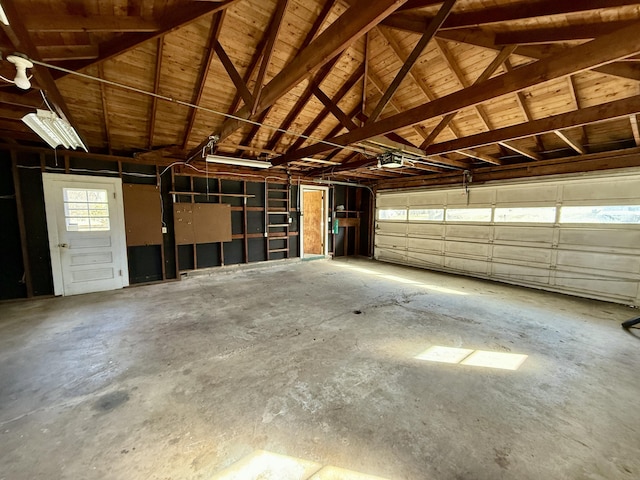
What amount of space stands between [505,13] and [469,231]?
203 inches

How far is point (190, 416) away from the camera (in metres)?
1.97

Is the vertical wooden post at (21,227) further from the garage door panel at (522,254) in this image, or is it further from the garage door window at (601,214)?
the garage door window at (601,214)

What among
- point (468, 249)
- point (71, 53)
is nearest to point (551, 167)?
point (468, 249)

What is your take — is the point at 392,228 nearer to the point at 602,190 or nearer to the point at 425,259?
the point at 425,259

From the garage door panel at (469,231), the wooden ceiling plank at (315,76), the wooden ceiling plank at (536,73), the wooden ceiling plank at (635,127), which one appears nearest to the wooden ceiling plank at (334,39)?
the wooden ceiling plank at (315,76)

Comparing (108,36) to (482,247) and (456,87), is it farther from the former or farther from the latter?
(482,247)

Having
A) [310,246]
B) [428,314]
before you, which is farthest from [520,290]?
[310,246]

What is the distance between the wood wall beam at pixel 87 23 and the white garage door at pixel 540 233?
718cm

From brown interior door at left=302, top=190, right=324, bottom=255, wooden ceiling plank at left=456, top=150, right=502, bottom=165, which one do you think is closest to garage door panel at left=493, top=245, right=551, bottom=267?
wooden ceiling plank at left=456, top=150, right=502, bottom=165

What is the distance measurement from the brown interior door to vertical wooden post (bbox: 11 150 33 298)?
267 inches

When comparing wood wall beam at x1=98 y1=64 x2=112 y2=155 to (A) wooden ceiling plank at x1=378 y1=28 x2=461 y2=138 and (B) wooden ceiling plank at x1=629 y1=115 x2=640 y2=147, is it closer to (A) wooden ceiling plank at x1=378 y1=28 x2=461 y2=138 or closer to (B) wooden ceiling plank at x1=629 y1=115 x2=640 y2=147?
(A) wooden ceiling plank at x1=378 y1=28 x2=461 y2=138

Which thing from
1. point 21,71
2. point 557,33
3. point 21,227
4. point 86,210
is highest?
point 557,33

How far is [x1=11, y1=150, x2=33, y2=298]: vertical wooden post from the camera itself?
4516mm

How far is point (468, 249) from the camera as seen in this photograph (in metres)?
6.88
